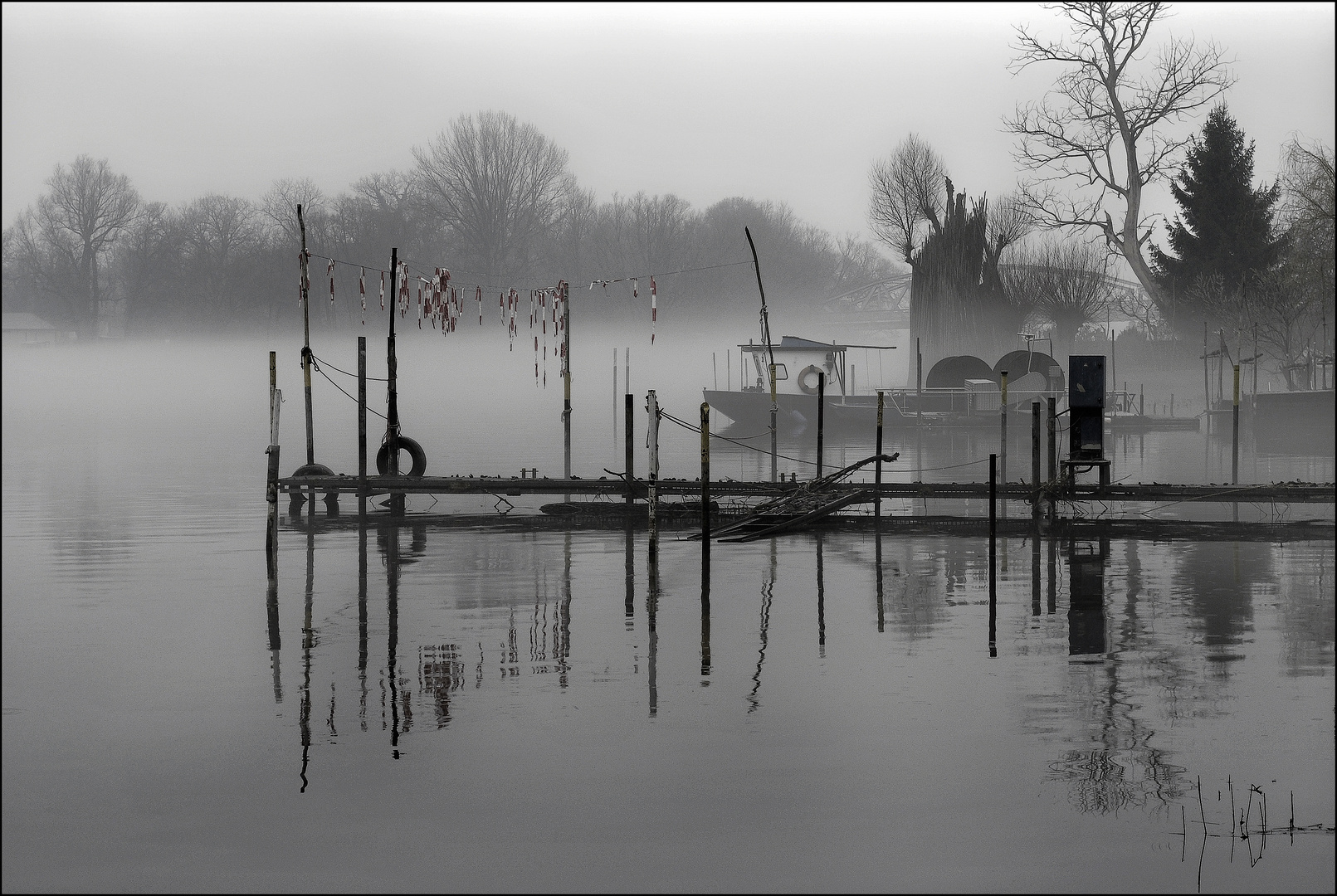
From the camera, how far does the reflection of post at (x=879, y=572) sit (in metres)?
15.0

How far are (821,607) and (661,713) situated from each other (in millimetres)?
5010

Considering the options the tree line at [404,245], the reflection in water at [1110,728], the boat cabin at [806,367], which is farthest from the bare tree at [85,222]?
the reflection in water at [1110,728]

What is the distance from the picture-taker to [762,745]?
10.4 m

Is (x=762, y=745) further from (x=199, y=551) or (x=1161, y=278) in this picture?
(x=1161, y=278)

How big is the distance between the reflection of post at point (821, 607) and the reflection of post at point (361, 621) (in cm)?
436

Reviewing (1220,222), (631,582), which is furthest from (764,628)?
(1220,222)

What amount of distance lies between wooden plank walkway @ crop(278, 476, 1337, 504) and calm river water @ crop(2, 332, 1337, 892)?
818 millimetres

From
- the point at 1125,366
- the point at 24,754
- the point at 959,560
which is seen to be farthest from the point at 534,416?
the point at 24,754

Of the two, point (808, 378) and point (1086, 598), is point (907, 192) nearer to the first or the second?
point (808, 378)

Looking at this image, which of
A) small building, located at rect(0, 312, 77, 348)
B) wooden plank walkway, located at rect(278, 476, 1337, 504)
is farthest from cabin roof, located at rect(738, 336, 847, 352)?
small building, located at rect(0, 312, 77, 348)

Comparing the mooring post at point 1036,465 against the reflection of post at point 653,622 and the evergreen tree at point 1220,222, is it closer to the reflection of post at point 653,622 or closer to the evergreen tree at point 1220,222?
the reflection of post at point 653,622

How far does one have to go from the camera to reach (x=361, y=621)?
49.1 ft

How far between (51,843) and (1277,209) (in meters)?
58.0

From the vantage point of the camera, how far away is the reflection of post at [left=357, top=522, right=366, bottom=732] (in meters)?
11.3
